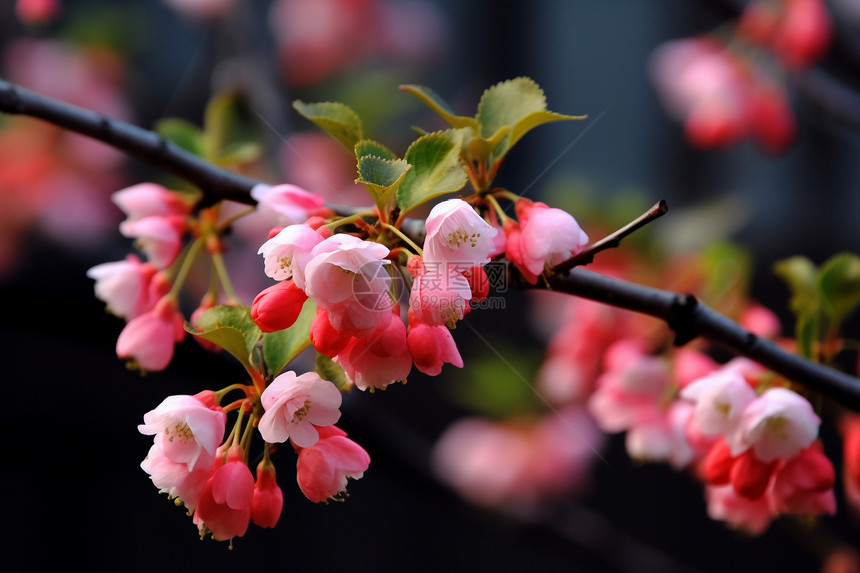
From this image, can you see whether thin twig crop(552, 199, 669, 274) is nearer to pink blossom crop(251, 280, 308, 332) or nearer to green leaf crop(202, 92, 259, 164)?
pink blossom crop(251, 280, 308, 332)

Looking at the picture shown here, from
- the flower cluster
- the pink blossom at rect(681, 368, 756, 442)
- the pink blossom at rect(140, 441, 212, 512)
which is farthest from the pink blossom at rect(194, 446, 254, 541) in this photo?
the flower cluster

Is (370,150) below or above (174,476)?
above

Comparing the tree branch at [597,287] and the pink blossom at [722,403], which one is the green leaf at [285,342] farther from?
the pink blossom at [722,403]

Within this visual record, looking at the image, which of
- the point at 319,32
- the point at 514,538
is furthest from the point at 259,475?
the point at 319,32

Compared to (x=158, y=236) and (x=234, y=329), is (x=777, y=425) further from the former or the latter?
(x=158, y=236)

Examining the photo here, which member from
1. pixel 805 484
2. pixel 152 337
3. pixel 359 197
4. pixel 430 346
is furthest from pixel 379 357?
pixel 359 197

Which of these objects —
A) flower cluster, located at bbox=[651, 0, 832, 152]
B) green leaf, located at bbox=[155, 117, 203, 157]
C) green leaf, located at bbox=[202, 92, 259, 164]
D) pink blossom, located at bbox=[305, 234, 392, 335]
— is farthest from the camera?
flower cluster, located at bbox=[651, 0, 832, 152]

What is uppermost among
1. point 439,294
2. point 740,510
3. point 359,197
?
point 439,294
